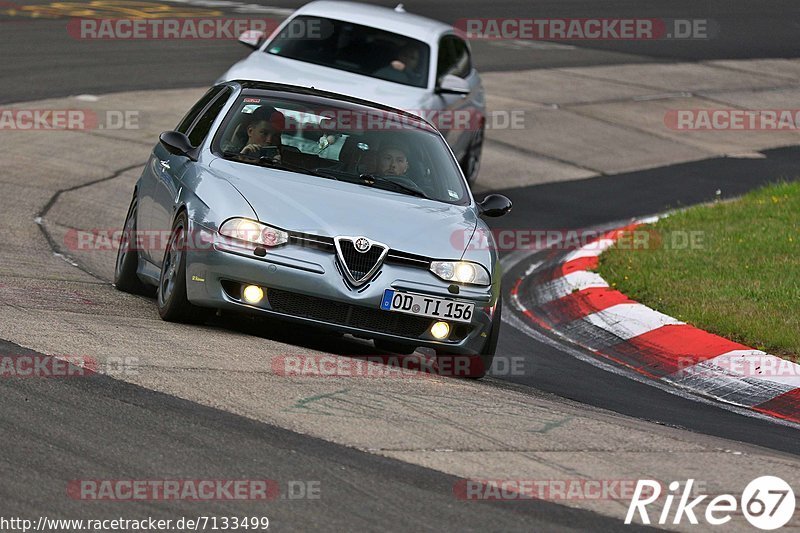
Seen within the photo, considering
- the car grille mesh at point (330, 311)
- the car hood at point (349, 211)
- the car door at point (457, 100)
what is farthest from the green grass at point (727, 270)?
the car grille mesh at point (330, 311)

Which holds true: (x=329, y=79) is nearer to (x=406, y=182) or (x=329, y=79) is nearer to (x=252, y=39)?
(x=252, y=39)

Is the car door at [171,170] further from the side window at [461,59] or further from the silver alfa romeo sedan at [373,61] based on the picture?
the side window at [461,59]

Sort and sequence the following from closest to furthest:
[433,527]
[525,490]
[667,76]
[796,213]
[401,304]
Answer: [433,527] < [525,490] < [401,304] < [796,213] < [667,76]

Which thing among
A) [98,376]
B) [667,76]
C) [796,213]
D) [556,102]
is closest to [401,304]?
[98,376]

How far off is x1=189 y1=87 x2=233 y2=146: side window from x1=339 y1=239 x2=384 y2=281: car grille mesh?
1.78 metres

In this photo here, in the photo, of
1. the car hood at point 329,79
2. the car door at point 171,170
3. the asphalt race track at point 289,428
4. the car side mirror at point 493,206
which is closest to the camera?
the asphalt race track at point 289,428

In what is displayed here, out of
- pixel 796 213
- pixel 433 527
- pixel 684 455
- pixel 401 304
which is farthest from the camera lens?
pixel 796 213

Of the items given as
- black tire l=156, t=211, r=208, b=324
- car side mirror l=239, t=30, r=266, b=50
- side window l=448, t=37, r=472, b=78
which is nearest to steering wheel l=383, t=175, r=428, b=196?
black tire l=156, t=211, r=208, b=324

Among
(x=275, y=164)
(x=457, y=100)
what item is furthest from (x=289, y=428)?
(x=457, y=100)

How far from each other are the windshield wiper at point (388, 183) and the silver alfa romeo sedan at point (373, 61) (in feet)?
16.0

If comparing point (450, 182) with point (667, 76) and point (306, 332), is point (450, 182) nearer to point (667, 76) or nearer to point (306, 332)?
point (306, 332)

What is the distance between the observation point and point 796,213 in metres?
14.4

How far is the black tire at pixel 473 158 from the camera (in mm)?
16234

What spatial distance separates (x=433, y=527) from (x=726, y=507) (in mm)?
1334
